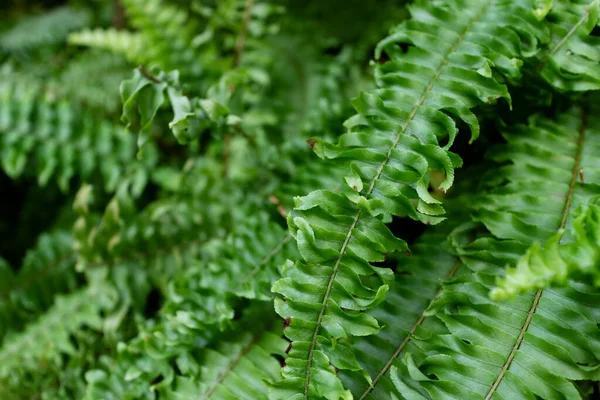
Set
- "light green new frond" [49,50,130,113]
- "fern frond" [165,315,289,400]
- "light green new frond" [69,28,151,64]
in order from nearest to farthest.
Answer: "fern frond" [165,315,289,400] < "light green new frond" [69,28,151,64] < "light green new frond" [49,50,130,113]

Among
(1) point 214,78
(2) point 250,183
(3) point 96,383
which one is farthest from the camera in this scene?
(1) point 214,78

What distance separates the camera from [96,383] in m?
1.29

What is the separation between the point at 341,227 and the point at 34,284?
51.4 inches

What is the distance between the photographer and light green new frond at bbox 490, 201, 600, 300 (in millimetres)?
754

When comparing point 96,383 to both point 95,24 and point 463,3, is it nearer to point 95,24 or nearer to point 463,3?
point 463,3

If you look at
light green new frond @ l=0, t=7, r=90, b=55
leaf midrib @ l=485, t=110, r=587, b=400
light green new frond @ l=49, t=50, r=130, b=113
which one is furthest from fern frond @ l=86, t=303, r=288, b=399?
light green new frond @ l=0, t=7, r=90, b=55

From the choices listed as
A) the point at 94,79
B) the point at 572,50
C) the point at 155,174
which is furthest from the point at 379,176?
the point at 94,79

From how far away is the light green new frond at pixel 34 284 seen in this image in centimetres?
180

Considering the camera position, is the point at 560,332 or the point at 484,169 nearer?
the point at 560,332

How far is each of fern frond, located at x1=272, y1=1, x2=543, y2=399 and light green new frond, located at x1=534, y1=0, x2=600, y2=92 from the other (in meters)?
0.06

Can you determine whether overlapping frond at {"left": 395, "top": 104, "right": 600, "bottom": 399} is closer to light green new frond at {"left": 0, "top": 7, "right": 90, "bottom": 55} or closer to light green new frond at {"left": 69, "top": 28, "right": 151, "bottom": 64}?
light green new frond at {"left": 69, "top": 28, "right": 151, "bottom": 64}

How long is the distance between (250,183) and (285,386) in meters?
0.88

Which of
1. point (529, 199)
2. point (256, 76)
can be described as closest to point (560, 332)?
point (529, 199)

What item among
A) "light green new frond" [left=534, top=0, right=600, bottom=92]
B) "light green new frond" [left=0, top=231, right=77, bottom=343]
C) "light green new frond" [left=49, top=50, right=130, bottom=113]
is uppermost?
"light green new frond" [left=534, top=0, right=600, bottom=92]
